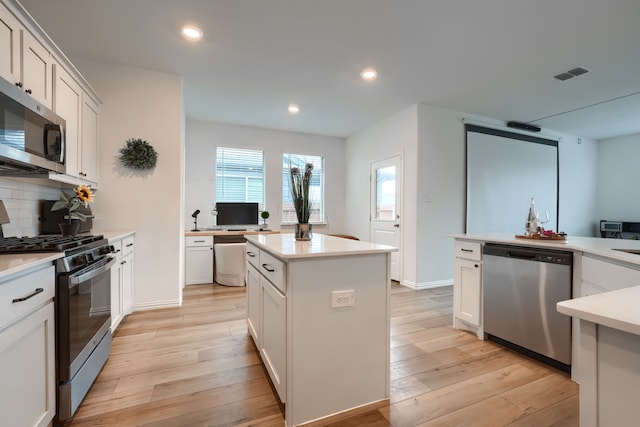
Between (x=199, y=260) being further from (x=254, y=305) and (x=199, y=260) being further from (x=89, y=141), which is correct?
(x=254, y=305)

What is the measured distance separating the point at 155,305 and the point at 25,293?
2206 mm

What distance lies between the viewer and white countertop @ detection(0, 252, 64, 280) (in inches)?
42.1

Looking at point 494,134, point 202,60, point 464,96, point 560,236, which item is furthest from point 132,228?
point 494,134

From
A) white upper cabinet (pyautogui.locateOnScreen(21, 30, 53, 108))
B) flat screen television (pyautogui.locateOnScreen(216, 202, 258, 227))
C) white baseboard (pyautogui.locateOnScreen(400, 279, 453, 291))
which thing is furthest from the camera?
flat screen television (pyautogui.locateOnScreen(216, 202, 258, 227))

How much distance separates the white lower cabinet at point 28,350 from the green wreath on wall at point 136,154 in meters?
1.93

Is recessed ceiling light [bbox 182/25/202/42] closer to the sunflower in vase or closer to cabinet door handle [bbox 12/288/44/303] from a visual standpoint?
the sunflower in vase

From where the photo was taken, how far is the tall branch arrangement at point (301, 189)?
197 centimetres

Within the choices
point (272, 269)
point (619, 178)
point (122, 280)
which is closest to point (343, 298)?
point (272, 269)

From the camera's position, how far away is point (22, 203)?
220 cm

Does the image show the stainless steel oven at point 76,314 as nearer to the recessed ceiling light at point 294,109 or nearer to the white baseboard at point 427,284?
the recessed ceiling light at point 294,109

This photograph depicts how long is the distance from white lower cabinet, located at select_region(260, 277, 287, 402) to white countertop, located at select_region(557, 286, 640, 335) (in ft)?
3.76

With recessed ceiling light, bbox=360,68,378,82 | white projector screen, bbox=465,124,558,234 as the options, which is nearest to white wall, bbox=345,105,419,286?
white projector screen, bbox=465,124,558,234

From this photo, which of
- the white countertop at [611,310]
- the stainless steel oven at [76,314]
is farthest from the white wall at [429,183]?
the stainless steel oven at [76,314]

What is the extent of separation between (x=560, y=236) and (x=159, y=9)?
3.64 metres
